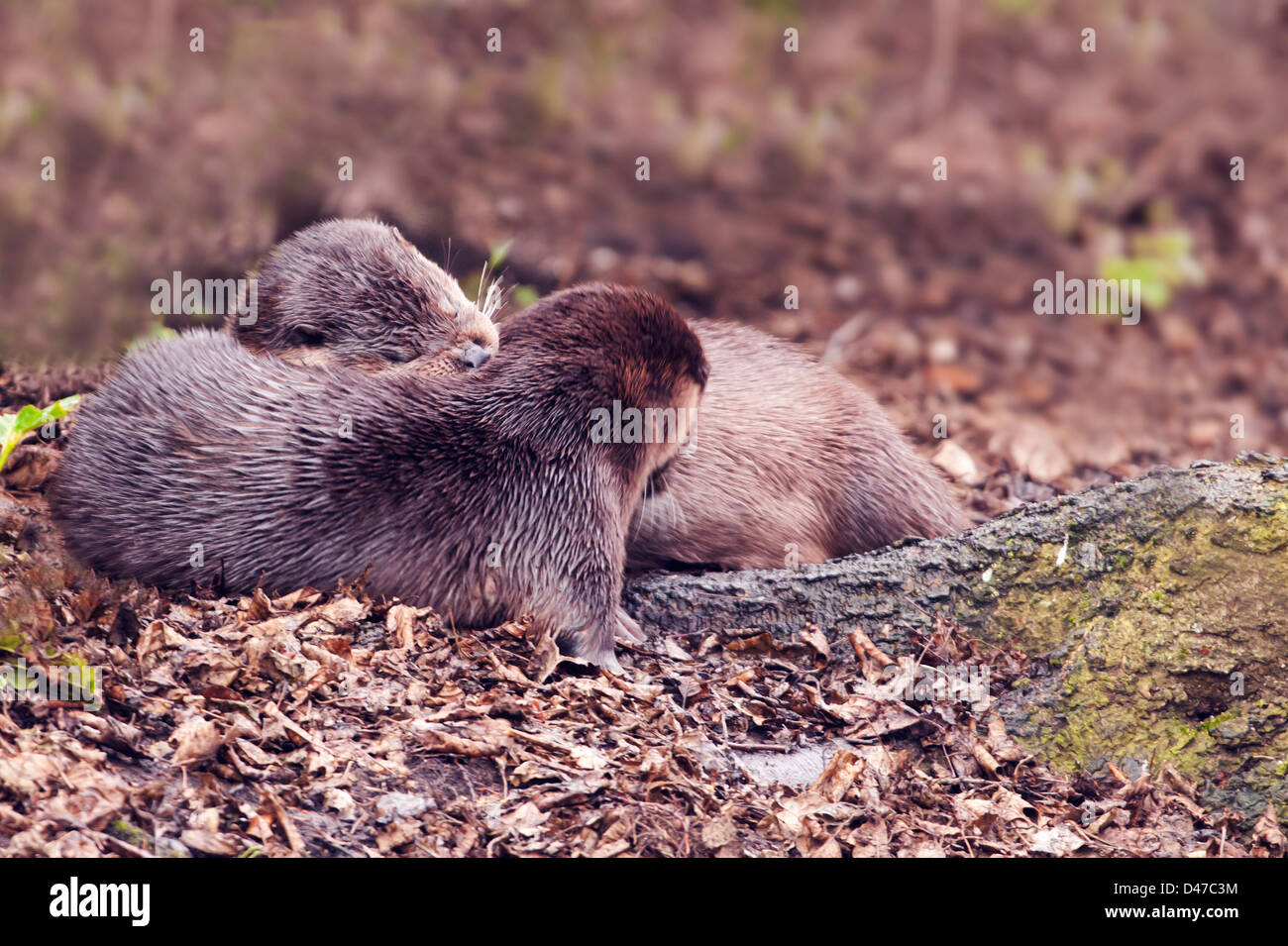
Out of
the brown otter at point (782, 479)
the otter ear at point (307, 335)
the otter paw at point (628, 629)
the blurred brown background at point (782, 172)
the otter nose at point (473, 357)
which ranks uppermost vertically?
the blurred brown background at point (782, 172)

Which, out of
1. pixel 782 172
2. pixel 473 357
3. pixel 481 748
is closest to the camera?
pixel 481 748

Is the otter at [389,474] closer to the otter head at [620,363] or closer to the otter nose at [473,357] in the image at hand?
the otter head at [620,363]

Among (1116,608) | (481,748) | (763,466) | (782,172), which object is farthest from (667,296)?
(481,748)

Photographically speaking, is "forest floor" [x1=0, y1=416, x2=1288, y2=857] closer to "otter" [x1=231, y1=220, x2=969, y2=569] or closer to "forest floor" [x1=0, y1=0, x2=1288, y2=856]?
"forest floor" [x1=0, y1=0, x2=1288, y2=856]

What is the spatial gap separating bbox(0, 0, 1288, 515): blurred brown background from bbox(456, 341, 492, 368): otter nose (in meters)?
1.51

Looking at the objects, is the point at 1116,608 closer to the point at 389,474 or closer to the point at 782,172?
the point at 389,474

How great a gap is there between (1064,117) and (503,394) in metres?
7.39

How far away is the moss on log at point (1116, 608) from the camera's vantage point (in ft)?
12.1

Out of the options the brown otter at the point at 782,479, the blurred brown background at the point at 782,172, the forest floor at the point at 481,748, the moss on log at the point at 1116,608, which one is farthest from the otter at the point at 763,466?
the blurred brown background at the point at 782,172

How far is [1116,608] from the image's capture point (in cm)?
396

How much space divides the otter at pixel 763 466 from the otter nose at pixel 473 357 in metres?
0.20

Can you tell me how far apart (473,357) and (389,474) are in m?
0.89

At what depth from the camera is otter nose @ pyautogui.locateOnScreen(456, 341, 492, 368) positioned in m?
4.84

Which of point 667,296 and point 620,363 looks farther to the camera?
point 667,296
